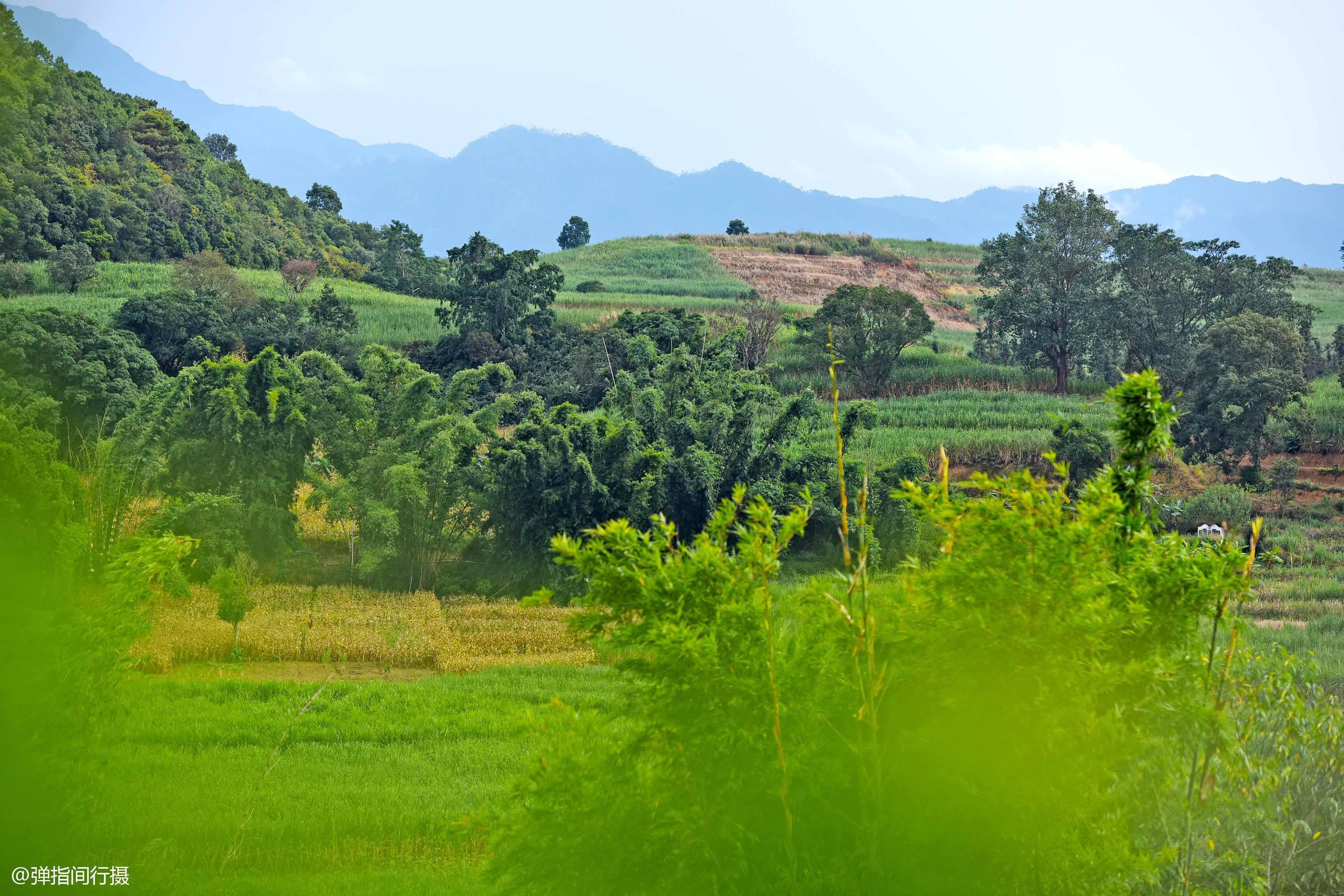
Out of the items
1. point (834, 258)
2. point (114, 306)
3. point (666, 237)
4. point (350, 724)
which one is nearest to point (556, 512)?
point (350, 724)

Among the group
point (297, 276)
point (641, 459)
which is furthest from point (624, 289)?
point (641, 459)

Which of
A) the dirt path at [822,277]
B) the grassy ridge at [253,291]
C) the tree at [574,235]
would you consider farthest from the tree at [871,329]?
the tree at [574,235]

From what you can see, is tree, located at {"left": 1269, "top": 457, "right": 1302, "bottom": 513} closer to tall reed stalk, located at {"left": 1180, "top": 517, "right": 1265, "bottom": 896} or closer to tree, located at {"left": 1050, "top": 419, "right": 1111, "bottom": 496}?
tree, located at {"left": 1050, "top": 419, "right": 1111, "bottom": 496}

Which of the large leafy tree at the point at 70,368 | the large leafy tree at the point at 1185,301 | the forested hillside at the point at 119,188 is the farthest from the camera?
the forested hillside at the point at 119,188

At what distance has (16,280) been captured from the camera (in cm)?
3603

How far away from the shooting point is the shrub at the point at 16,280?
1372 inches

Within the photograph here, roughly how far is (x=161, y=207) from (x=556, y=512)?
42.0 m

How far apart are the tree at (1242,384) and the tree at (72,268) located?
3934 cm

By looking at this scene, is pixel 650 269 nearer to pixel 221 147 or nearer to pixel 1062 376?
pixel 221 147

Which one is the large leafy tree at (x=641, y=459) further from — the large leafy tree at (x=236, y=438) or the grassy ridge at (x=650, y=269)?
the grassy ridge at (x=650, y=269)

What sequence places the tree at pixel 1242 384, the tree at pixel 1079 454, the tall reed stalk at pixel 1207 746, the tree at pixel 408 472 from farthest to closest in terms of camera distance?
the tree at pixel 1242 384
the tree at pixel 1079 454
the tree at pixel 408 472
the tall reed stalk at pixel 1207 746

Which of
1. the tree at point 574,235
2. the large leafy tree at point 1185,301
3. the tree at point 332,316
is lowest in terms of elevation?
the tree at point 332,316

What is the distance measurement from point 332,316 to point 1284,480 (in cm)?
2981

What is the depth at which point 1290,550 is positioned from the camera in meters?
18.2
